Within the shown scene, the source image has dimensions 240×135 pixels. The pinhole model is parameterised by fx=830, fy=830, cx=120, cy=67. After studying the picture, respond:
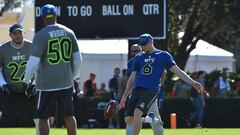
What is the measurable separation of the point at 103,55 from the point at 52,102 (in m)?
22.0

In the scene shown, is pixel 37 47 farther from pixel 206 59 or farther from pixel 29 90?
pixel 206 59

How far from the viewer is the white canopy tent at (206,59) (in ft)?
117

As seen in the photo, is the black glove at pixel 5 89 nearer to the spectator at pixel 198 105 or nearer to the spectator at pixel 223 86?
the spectator at pixel 198 105

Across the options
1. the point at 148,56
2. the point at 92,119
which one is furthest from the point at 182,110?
the point at 148,56

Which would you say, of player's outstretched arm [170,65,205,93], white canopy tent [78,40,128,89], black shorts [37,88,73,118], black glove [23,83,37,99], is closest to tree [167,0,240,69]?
white canopy tent [78,40,128,89]

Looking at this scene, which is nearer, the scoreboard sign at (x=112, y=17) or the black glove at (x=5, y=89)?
the black glove at (x=5, y=89)

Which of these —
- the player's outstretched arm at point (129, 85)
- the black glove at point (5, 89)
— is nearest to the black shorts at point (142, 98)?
the player's outstretched arm at point (129, 85)

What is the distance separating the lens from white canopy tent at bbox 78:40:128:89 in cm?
3347

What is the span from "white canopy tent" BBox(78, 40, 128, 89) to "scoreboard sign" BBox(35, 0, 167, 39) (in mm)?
8844

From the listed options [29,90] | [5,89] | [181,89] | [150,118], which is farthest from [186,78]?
[181,89]

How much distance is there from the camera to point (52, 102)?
38.6 feet

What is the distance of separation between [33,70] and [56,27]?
70 centimetres

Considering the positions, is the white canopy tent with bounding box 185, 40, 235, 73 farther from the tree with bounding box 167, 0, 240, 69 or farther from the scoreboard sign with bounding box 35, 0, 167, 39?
the scoreboard sign with bounding box 35, 0, 167, 39

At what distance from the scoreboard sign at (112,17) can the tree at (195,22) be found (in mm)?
7620
